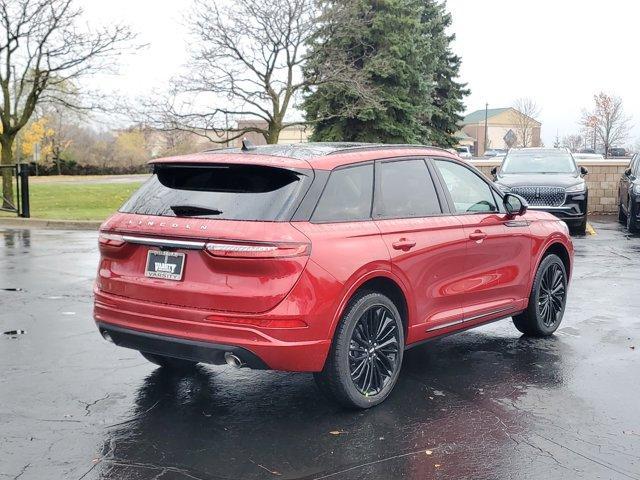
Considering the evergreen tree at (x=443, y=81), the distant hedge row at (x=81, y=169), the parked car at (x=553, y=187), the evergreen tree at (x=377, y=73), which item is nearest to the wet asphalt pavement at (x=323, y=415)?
the parked car at (x=553, y=187)

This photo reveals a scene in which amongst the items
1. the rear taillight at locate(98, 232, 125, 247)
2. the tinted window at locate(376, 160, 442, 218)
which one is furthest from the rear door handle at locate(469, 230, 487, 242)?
the rear taillight at locate(98, 232, 125, 247)

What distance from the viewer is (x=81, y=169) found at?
5894 centimetres

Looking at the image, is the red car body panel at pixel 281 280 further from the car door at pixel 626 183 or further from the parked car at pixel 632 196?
the car door at pixel 626 183

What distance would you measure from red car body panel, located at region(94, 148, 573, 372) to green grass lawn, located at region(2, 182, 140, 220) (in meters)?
15.1

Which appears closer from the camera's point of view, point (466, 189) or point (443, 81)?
point (466, 189)

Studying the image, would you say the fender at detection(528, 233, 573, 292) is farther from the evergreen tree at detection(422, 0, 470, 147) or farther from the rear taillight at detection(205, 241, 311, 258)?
the evergreen tree at detection(422, 0, 470, 147)

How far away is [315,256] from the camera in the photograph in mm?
4316

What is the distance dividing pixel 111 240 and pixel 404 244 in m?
1.95

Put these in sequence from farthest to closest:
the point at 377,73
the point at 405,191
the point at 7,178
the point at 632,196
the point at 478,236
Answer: the point at 377,73 → the point at 7,178 → the point at 632,196 → the point at 478,236 → the point at 405,191

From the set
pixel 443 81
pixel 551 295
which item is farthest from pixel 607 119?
pixel 551 295

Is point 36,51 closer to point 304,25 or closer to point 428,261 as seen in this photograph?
point 304,25

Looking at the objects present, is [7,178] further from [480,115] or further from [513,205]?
[480,115]

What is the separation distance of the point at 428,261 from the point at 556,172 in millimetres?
12632

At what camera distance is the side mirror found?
625 centimetres
